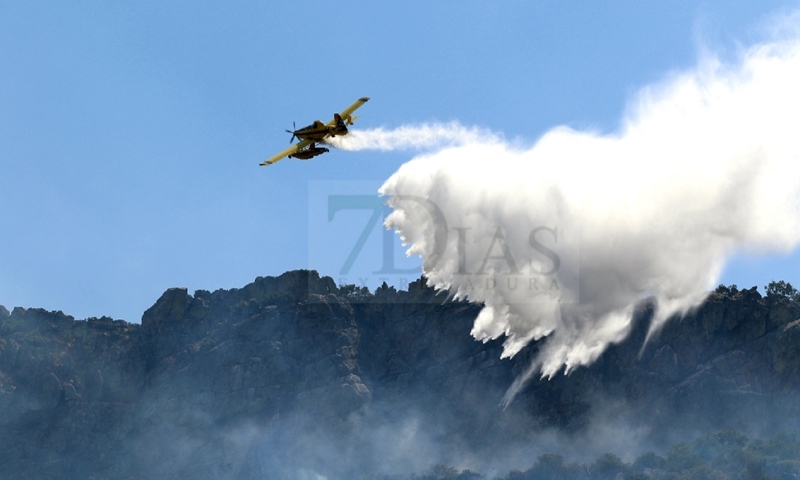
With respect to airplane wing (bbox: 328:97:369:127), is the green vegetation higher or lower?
lower

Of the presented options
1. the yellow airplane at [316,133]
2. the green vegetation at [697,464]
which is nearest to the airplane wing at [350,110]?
the yellow airplane at [316,133]

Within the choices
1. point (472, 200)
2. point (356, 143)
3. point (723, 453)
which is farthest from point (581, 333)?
point (356, 143)

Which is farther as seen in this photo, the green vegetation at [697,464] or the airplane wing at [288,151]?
the green vegetation at [697,464]

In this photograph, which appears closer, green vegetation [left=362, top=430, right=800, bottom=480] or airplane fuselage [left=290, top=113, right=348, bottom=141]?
airplane fuselage [left=290, top=113, right=348, bottom=141]

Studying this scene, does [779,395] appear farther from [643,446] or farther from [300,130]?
[300,130]

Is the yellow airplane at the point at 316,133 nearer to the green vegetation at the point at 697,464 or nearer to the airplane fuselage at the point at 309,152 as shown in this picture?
the airplane fuselage at the point at 309,152

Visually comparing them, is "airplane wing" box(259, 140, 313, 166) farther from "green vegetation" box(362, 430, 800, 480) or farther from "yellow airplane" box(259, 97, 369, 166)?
"green vegetation" box(362, 430, 800, 480)

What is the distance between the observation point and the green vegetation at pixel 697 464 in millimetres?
178000

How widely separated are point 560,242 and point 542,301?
912 cm

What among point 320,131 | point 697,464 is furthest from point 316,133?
point 697,464

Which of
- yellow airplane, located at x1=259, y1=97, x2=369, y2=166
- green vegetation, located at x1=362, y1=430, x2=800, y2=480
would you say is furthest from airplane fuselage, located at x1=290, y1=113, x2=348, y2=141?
green vegetation, located at x1=362, y1=430, x2=800, y2=480

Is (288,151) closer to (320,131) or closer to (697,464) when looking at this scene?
Result: (320,131)

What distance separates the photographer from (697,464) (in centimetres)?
18300

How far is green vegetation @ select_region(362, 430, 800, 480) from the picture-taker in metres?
178
